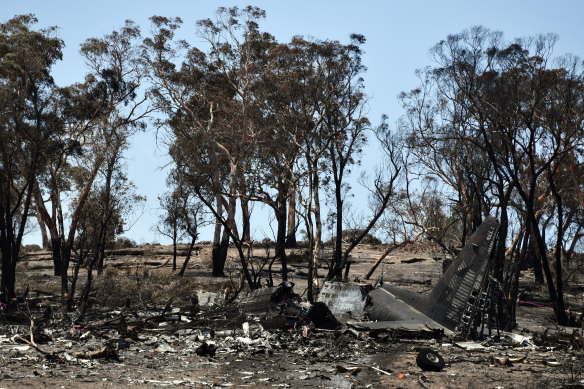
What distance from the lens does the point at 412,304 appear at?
557 inches

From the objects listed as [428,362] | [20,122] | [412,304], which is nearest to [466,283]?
[412,304]

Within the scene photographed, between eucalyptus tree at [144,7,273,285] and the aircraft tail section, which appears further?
eucalyptus tree at [144,7,273,285]

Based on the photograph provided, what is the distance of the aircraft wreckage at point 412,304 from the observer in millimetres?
12984

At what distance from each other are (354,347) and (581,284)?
2579 centimetres

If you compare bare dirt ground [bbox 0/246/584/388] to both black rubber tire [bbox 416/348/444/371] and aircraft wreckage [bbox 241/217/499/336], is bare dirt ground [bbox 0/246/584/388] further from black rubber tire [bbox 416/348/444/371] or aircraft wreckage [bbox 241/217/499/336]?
aircraft wreckage [bbox 241/217/499/336]

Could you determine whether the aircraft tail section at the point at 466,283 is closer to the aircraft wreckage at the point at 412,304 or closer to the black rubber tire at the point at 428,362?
the aircraft wreckage at the point at 412,304

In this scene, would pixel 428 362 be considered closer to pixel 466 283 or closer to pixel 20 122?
pixel 466 283

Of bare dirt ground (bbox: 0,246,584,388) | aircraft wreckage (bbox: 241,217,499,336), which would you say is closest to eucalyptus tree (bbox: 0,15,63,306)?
bare dirt ground (bbox: 0,246,584,388)

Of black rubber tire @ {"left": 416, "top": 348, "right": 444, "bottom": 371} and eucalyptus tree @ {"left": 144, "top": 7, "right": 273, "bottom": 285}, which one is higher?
eucalyptus tree @ {"left": 144, "top": 7, "right": 273, "bottom": 285}

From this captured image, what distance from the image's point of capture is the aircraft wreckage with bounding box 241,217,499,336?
13.0 m

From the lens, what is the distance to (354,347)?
1207 centimetres

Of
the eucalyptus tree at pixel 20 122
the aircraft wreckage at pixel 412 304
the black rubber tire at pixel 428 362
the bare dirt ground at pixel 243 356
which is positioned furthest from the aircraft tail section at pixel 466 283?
the eucalyptus tree at pixel 20 122

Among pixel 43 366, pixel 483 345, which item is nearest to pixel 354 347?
pixel 483 345

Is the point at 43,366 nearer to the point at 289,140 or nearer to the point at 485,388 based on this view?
the point at 485,388
